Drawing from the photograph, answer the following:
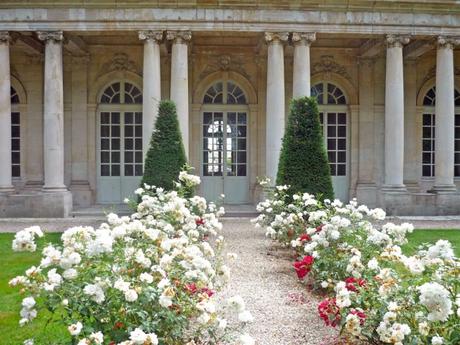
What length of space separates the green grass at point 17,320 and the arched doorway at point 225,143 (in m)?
9.95

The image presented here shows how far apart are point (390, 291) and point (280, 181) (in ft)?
25.0

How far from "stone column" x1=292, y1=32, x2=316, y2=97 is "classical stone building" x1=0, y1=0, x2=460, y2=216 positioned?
0.11 ft

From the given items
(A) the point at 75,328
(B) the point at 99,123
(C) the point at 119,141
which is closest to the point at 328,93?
(C) the point at 119,141

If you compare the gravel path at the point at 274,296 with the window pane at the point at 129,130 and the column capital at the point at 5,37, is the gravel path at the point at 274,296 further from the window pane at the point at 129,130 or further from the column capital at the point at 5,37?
the column capital at the point at 5,37

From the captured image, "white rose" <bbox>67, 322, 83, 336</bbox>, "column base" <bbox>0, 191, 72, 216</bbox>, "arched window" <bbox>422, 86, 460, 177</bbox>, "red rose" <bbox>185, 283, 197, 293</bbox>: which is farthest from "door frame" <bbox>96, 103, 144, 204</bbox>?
"white rose" <bbox>67, 322, 83, 336</bbox>

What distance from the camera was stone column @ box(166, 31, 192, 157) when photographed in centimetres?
1562

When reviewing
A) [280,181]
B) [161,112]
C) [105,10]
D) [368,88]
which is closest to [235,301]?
[280,181]

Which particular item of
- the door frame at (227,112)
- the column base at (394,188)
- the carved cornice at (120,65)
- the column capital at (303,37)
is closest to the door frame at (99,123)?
the carved cornice at (120,65)

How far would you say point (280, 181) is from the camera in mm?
11758

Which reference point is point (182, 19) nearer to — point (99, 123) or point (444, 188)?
point (99, 123)

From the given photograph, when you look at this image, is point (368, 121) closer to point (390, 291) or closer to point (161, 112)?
point (161, 112)

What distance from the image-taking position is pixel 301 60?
1600 centimetres

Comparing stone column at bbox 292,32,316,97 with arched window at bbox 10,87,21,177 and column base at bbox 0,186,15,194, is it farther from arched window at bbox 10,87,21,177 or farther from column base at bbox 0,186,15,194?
arched window at bbox 10,87,21,177

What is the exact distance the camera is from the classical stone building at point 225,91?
51.3 feet
